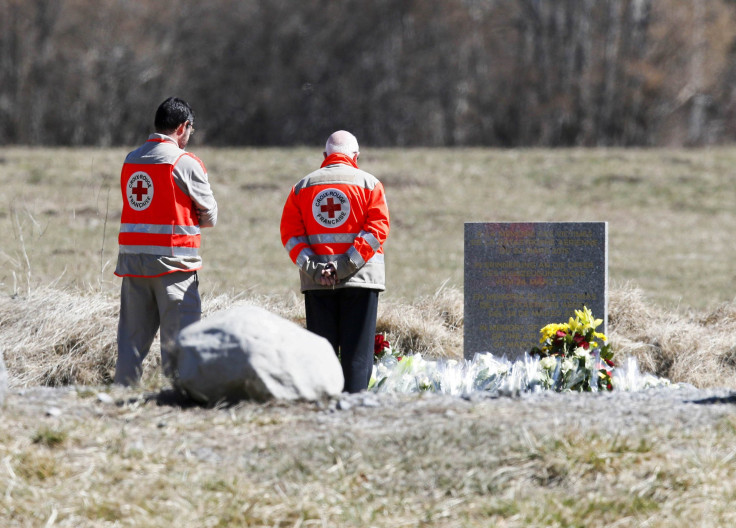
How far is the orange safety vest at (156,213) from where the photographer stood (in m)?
6.51

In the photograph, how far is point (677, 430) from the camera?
494 cm

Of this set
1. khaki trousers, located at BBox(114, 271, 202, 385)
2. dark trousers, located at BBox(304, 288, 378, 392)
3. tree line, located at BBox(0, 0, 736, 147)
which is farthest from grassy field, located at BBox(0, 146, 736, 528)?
tree line, located at BBox(0, 0, 736, 147)

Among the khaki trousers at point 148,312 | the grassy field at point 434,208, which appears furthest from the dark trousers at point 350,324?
the grassy field at point 434,208

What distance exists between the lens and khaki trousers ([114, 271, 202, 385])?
6.63 meters

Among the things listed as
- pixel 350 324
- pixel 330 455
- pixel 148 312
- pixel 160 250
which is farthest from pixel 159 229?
pixel 330 455

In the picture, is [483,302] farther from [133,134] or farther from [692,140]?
[692,140]

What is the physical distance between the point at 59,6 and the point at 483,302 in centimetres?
2484

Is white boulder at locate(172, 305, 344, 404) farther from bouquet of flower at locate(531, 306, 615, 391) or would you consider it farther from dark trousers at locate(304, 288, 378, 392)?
bouquet of flower at locate(531, 306, 615, 391)

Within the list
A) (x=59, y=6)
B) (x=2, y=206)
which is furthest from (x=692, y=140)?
(x=2, y=206)

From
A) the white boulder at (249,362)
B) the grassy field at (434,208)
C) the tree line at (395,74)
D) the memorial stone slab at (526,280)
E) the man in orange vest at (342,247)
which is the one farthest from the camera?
the tree line at (395,74)

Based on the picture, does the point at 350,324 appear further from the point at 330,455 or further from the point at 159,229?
the point at 330,455

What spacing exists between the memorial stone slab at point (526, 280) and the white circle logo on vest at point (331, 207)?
2409mm

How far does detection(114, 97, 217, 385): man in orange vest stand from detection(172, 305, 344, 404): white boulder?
1290mm

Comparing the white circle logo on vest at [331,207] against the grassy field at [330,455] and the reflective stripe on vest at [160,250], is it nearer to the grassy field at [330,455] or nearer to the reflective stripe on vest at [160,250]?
the reflective stripe on vest at [160,250]
